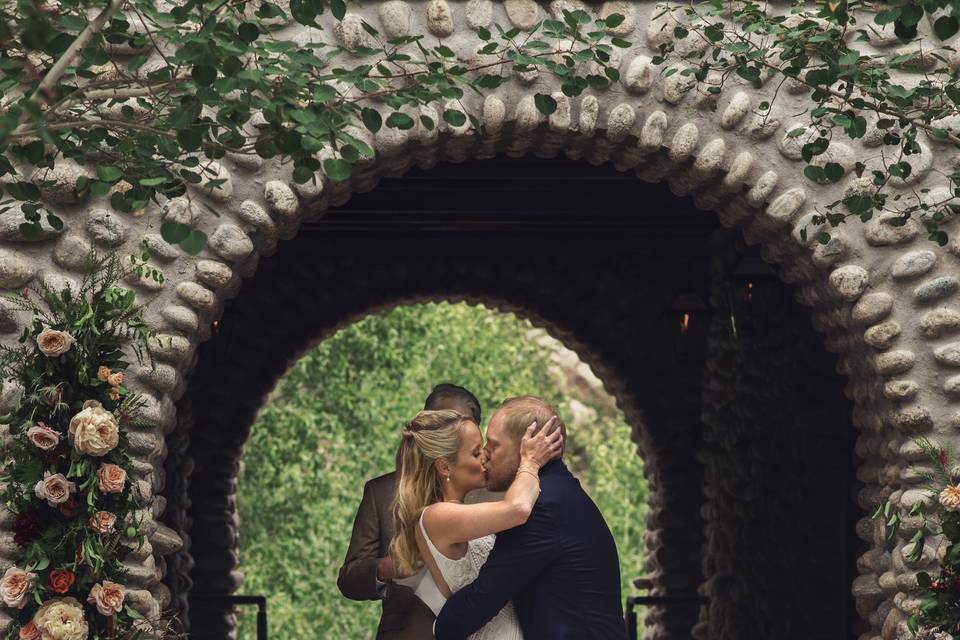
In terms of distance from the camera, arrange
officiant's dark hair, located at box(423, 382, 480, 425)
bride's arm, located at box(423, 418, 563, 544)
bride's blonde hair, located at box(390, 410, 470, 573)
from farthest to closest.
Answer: officiant's dark hair, located at box(423, 382, 480, 425), bride's blonde hair, located at box(390, 410, 470, 573), bride's arm, located at box(423, 418, 563, 544)

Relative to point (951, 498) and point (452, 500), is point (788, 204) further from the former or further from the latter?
point (452, 500)

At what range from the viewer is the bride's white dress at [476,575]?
4809mm

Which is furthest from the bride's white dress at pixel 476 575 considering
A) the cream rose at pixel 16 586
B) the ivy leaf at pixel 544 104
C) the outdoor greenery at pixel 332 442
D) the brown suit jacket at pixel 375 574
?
the outdoor greenery at pixel 332 442

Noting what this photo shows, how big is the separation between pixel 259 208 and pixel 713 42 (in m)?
1.56

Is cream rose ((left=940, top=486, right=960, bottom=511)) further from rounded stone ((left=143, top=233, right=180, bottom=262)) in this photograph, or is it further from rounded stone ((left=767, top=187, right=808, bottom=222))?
rounded stone ((left=143, top=233, right=180, bottom=262))

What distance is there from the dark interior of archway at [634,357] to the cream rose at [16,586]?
3.39 m

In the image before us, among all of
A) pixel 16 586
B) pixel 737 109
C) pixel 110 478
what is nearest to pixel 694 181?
pixel 737 109

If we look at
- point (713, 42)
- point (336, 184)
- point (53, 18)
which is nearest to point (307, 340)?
point (336, 184)

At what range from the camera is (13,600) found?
4746mm

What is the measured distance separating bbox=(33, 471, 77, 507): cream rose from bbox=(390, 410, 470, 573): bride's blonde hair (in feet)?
3.28

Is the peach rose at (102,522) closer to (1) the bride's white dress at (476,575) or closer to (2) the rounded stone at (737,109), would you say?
(1) the bride's white dress at (476,575)

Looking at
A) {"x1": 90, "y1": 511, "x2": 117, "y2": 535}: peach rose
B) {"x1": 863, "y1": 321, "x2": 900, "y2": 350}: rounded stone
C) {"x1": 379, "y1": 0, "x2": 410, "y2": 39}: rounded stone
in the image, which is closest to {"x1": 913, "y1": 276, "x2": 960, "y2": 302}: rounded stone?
{"x1": 863, "y1": 321, "x2": 900, "y2": 350}: rounded stone

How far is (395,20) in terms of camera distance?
535cm

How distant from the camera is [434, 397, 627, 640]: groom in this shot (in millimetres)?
4664
